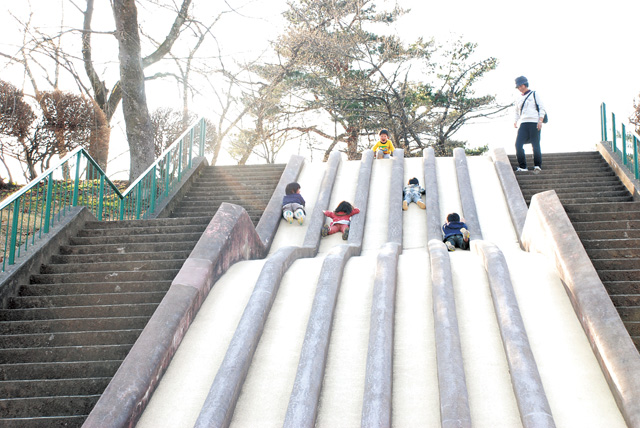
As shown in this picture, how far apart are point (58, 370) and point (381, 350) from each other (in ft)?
9.81

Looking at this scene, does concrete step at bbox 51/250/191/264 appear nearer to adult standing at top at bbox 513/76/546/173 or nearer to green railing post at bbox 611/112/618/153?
adult standing at top at bbox 513/76/546/173

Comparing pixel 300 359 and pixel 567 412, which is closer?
pixel 567 412

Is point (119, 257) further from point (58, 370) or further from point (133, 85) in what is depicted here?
point (133, 85)

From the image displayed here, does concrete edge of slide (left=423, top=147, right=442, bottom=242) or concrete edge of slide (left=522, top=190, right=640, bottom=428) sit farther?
concrete edge of slide (left=423, top=147, right=442, bottom=242)

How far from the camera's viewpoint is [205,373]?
15.8 ft

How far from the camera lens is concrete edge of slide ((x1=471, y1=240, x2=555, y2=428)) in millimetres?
3957

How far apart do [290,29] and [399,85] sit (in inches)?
226

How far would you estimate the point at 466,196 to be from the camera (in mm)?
10289

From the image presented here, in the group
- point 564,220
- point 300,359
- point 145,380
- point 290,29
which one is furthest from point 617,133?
point 290,29

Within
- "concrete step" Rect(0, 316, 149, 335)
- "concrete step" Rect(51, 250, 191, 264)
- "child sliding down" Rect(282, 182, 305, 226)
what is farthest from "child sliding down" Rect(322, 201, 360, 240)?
"concrete step" Rect(0, 316, 149, 335)

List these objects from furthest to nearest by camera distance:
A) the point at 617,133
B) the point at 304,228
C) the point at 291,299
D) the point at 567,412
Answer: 1. the point at 617,133
2. the point at 304,228
3. the point at 291,299
4. the point at 567,412

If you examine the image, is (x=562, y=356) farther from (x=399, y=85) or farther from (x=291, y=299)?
(x=399, y=85)

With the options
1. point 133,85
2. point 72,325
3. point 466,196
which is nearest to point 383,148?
point 466,196

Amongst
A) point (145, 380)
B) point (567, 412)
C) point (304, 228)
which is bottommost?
point (145, 380)
